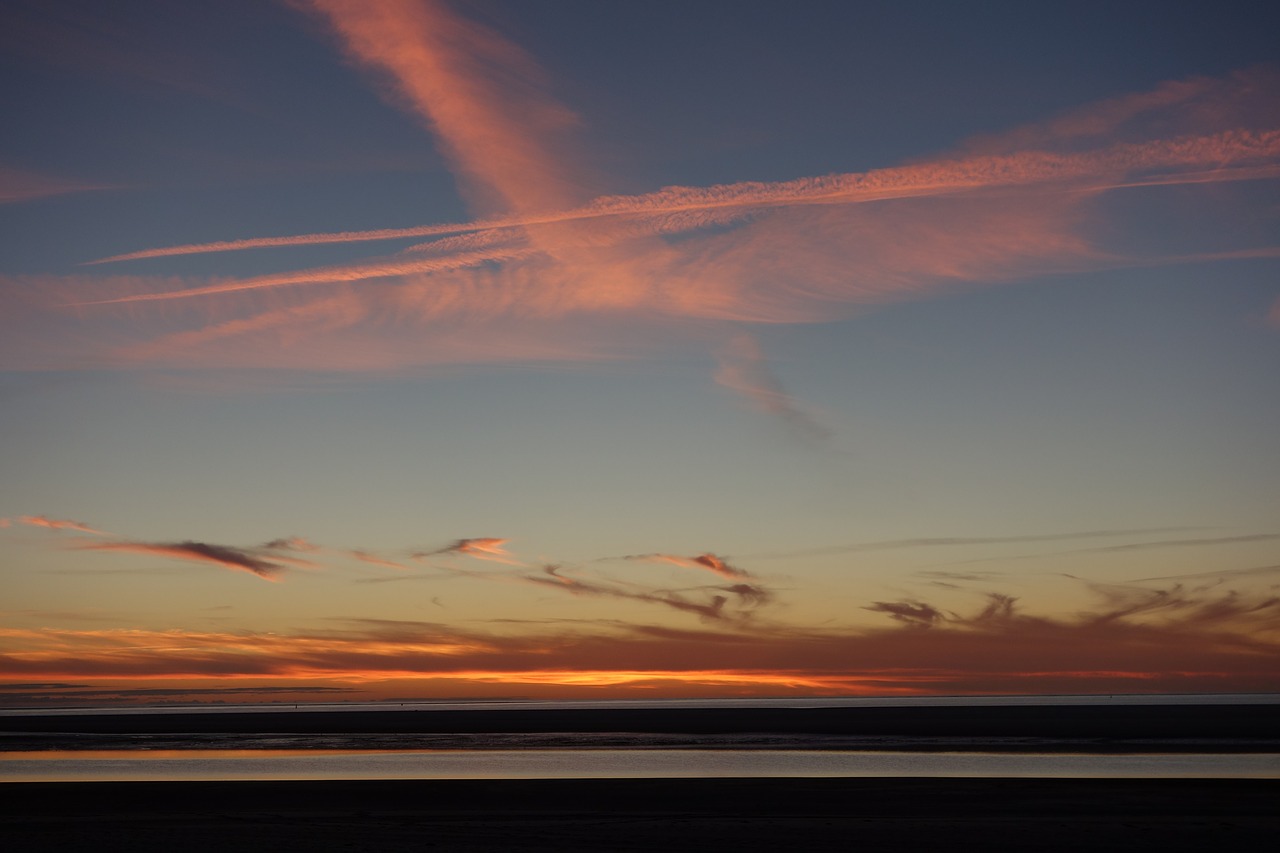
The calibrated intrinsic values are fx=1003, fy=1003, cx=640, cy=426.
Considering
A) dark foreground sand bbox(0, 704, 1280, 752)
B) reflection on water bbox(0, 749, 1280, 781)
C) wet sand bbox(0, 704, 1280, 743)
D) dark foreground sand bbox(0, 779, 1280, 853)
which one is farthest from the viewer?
wet sand bbox(0, 704, 1280, 743)

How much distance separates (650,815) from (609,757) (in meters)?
19.0

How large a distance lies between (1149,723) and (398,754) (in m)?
49.1

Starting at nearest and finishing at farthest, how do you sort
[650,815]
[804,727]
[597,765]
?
[650,815]
[597,765]
[804,727]

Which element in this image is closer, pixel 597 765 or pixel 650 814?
pixel 650 814

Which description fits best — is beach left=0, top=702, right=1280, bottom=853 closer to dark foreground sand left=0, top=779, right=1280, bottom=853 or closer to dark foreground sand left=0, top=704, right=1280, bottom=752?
dark foreground sand left=0, top=779, right=1280, bottom=853

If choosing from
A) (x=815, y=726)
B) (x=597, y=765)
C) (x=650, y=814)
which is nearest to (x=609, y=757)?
(x=597, y=765)

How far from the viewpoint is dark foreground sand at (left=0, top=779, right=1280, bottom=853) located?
23.1 m

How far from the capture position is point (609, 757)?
45.1 m

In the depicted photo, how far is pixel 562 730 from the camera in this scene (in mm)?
66438

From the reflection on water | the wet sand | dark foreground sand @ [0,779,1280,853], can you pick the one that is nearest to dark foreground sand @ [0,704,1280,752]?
the wet sand

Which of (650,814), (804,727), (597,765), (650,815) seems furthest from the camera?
(804,727)

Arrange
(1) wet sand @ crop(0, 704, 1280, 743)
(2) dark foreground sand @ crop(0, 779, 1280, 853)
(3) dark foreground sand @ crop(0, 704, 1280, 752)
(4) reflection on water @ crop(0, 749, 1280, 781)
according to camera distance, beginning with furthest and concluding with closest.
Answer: (1) wet sand @ crop(0, 704, 1280, 743) → (3) dark foreground sand @ crop(0, 704, 1280, 752) → (4) reflection on water @ crop(0, 749, 1280, 781) → (2) dark foreground sand @ crop(0, 779, 1280, 853)

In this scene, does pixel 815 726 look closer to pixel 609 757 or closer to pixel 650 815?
pixel 609 757

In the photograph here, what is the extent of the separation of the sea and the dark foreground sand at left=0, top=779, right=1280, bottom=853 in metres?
3.45
